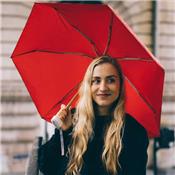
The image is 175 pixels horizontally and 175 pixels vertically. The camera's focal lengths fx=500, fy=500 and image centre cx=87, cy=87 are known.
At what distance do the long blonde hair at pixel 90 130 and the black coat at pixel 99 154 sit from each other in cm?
3

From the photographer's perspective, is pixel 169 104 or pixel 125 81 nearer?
pixel 125 81

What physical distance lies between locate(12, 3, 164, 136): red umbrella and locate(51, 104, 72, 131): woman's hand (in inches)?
10.1

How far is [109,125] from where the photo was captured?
252 cm

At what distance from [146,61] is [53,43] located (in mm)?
534

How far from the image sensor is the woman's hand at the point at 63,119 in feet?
8.13

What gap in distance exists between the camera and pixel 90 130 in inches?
98.8

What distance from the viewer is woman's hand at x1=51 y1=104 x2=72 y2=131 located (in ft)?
8.13

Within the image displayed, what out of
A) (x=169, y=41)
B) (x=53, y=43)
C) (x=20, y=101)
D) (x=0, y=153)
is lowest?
(x=0, y=153)

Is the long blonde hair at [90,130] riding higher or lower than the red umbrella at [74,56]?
lower

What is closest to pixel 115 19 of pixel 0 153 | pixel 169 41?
pixel 0 153

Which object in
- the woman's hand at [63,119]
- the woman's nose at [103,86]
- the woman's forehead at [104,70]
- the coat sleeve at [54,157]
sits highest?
the woman's forehead at [104,70]

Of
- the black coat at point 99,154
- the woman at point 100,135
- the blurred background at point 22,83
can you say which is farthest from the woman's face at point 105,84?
the blurred background at point 22,83

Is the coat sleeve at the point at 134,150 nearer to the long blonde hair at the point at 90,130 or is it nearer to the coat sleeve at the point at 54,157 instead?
the long blonde hair at the point at 90,130

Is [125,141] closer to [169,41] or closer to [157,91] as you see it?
[157,91]
